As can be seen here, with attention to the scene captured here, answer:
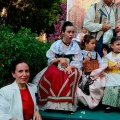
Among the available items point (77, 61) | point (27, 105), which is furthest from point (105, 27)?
point (27, 105)

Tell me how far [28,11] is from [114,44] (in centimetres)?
1679

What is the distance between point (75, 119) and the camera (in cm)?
476

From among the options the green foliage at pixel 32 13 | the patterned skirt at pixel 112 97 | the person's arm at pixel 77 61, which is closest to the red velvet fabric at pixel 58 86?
the person's arm at pixel 77 61

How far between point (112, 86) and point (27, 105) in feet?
4.26

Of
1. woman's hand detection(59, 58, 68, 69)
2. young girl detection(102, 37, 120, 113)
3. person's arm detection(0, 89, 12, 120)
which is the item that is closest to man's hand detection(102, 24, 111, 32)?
young girl detection(102, 37, 120, 113)

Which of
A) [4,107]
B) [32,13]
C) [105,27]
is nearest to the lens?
[4,107]

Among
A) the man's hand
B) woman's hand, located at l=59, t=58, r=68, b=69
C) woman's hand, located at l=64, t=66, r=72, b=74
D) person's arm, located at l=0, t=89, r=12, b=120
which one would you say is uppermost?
the man's hand

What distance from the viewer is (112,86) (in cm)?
499

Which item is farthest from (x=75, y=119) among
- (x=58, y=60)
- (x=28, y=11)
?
(x=28, y=11)

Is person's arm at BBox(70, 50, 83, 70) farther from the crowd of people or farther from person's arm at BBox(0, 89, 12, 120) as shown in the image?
person's arm at BBox(0, 89, 12, 120)

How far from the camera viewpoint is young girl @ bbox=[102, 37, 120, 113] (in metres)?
4.89

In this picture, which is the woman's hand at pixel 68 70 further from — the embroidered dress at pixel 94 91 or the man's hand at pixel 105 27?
the man's hand at pixel 105 27

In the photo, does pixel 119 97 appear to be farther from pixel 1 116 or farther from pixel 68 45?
pixel 1 116

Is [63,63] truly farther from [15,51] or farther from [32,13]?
[32,13]
